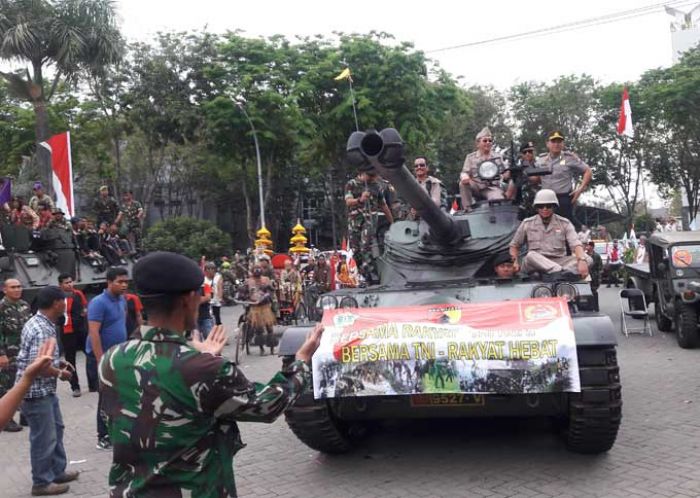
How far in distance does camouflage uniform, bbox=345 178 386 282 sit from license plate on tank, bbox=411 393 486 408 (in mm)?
2978

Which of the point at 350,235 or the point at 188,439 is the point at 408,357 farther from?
the point at 350,235

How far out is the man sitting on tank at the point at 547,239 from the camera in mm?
6938

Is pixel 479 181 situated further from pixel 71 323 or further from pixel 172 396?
pixel 172 396

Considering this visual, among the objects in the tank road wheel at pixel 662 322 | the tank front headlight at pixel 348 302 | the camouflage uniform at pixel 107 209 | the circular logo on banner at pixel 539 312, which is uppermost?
the camouflage uniform at pixel 107 209

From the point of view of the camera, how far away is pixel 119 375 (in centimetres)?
261

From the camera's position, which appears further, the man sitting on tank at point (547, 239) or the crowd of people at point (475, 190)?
the crowd of people at point (475, 190)

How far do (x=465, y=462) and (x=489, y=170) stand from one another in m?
3.50

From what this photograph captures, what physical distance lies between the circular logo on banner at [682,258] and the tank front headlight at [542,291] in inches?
246

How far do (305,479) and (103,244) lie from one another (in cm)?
1220

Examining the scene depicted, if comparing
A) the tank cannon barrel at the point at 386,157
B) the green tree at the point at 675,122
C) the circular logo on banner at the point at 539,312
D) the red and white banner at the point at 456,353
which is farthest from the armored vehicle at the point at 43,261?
the green tree at the point at 675,122

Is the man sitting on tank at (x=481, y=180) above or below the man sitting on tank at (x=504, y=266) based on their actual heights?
above

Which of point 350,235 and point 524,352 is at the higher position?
point 350,235

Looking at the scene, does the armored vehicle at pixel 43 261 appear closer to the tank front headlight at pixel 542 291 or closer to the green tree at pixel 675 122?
the tank front headlight at pixel 542 291

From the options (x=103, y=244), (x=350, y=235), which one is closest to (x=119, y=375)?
(x=350, y=235)
